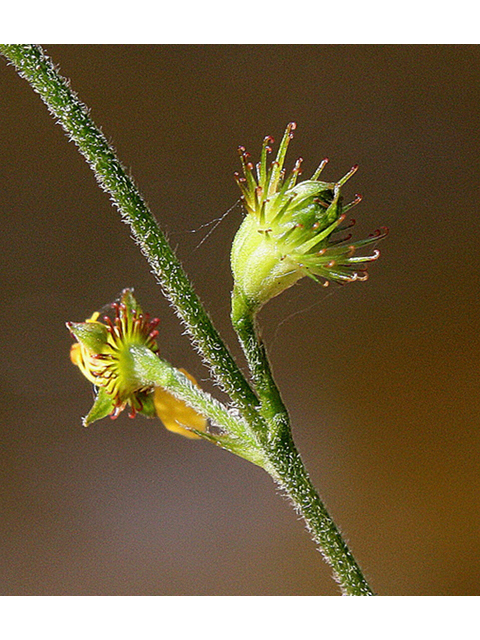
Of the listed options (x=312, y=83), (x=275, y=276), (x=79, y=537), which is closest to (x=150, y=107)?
(x=312, y=83)

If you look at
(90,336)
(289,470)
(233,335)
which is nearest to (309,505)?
(289,470)

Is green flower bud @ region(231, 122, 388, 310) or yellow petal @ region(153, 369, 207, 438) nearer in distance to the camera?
green flower bud @ region(231, 122, 388, 310)

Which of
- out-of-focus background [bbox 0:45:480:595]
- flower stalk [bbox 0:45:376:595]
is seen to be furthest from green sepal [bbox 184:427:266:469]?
out-of-focus background [bbox 0:45:480:595]

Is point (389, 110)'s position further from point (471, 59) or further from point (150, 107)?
point (150, 107)

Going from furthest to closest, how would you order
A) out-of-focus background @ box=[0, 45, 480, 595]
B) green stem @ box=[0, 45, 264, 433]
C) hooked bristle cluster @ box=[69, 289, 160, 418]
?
out-of-focus background @ box=[0, 45, 480, 595], hooked bristle cluster @ box=[69, 289, 160, 418], green stem @ box=[0, 45, 264, 433]

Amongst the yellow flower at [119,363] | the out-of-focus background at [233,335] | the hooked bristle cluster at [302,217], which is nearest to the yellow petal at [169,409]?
the yellow flower at [119,363]

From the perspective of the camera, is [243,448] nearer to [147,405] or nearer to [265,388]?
[265,388]

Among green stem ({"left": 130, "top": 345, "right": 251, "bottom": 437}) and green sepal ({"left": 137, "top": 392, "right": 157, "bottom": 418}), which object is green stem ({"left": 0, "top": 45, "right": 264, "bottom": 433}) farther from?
green sepal ({"left": 137, "top": 392, "right": 157, "bottom": 418})
